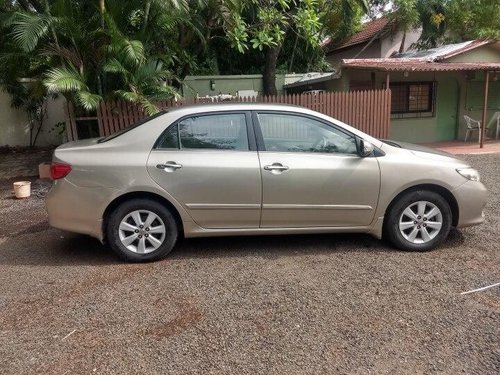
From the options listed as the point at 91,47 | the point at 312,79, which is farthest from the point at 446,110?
the point at 91,47

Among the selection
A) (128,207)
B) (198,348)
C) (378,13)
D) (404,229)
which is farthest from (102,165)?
(378,13)

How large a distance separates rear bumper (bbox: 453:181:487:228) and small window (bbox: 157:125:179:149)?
2883 mm

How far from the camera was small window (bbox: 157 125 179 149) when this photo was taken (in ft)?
14.4

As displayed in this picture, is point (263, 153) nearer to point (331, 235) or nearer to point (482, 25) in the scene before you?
point (331, 235)

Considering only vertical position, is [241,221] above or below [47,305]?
above

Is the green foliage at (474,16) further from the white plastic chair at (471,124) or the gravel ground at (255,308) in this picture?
the gravel ground at (255,308)

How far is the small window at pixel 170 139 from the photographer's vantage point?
4.38 meters

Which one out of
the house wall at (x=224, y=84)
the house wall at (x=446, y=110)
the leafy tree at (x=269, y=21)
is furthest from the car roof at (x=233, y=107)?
the house wall at (x=446, y=110)

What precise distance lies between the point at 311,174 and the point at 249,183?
624 millimetres

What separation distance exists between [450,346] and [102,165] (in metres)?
3.31

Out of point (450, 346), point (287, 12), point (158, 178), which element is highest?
point (287, 12)

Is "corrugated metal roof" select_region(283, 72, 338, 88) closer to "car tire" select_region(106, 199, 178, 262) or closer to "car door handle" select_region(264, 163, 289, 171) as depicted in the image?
"car door handle" select_region(264, 163, 289, 171)

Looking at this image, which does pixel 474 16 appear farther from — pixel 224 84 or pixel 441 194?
pixel 441 194

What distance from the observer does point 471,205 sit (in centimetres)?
454
